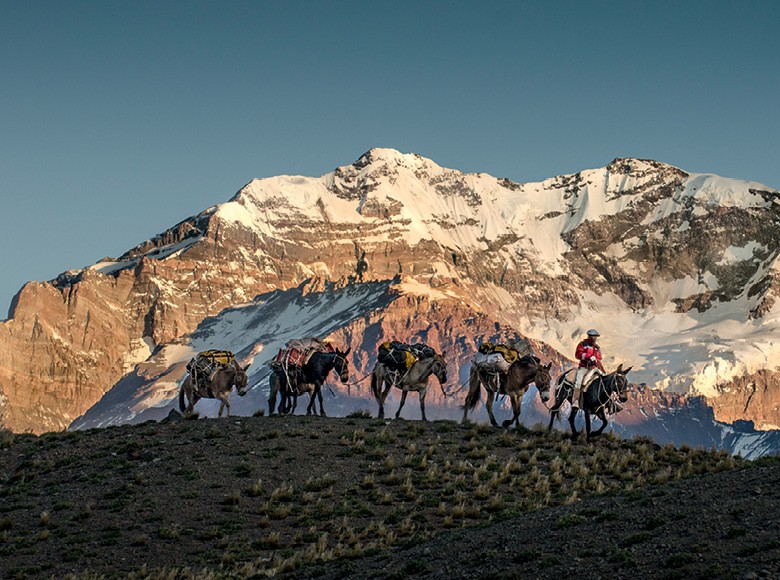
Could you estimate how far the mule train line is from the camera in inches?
1841

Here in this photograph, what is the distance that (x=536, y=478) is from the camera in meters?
39.9

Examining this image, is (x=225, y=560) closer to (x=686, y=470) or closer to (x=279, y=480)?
(x=279, y=480)

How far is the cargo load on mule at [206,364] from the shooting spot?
182ft

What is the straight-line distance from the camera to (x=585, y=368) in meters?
47.0

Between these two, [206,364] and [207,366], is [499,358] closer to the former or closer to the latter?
[207,366]

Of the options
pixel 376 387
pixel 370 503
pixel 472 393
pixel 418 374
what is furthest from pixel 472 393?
pixel 370 503

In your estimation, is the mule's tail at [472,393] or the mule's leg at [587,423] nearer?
the mule's leg at [587,423]

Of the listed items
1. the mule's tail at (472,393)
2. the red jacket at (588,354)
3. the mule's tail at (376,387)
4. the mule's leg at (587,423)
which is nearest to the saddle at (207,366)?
the mule's tail at (376,387)

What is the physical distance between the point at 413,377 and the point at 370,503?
698 inches

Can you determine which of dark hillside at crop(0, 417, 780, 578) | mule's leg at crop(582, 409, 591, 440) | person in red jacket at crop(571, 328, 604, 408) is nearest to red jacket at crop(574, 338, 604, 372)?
person in red jacket at crop(571, 328, 604, 408)

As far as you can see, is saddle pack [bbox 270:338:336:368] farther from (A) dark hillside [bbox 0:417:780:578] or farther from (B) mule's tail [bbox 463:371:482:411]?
(B) mule's tail [bbox 463:371:482:411]

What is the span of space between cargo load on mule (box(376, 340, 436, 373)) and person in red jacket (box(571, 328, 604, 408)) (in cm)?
916

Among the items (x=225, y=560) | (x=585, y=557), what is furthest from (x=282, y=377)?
(x=585, y=557)

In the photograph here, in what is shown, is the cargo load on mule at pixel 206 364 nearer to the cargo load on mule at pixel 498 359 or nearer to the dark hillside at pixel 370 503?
the dark hillside at pixel 370 503
